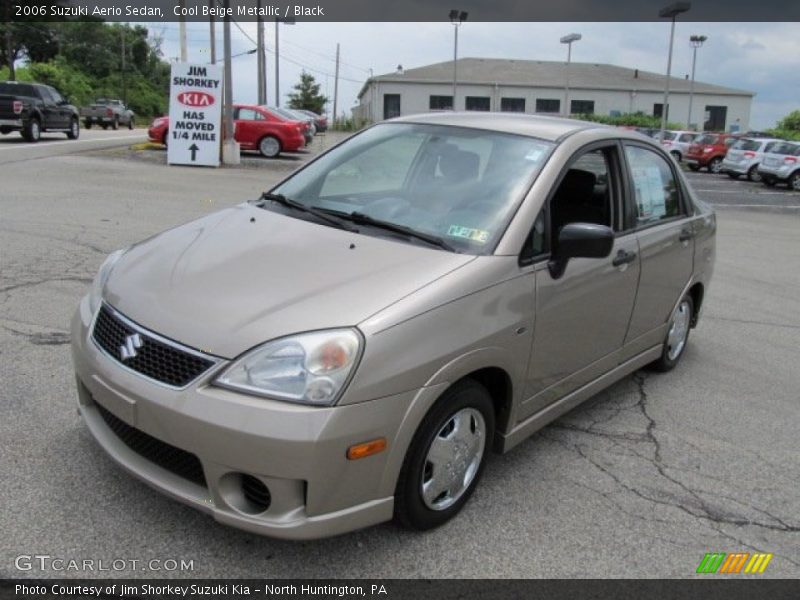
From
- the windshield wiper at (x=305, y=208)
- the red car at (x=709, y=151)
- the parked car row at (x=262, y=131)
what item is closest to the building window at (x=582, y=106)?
the red car at (x=709, y=151)

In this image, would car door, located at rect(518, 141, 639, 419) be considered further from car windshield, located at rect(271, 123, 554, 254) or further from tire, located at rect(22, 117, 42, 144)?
tire, located at rect(22, 117, 42, 144)

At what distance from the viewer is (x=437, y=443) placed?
2.91 meters

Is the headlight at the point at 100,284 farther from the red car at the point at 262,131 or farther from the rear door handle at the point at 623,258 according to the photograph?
the red car at the point at 262,131

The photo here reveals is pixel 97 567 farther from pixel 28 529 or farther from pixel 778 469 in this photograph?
pixel 778 469

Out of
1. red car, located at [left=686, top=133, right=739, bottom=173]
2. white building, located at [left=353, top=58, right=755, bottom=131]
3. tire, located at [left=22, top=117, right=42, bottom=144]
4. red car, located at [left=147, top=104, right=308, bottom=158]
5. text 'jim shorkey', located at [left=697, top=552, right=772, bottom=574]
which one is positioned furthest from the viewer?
white building, located at [left=353, top=58, right=755, bottom=131]

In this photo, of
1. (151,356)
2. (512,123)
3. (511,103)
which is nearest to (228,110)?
(512,123)

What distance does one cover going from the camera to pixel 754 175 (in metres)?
29.0

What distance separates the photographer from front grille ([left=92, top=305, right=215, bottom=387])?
2584 mm

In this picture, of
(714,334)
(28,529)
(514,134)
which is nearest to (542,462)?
(514,134)

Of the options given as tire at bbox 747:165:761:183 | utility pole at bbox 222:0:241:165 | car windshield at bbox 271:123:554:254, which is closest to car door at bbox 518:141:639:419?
car windshield at bbox 271:123:554:254

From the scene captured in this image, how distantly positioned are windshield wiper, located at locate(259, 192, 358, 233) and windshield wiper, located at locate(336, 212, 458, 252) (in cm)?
7

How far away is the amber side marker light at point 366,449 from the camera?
2.52 meters

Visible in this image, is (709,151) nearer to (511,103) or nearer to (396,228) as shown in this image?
(511,103)

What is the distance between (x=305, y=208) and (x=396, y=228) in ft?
2.02
